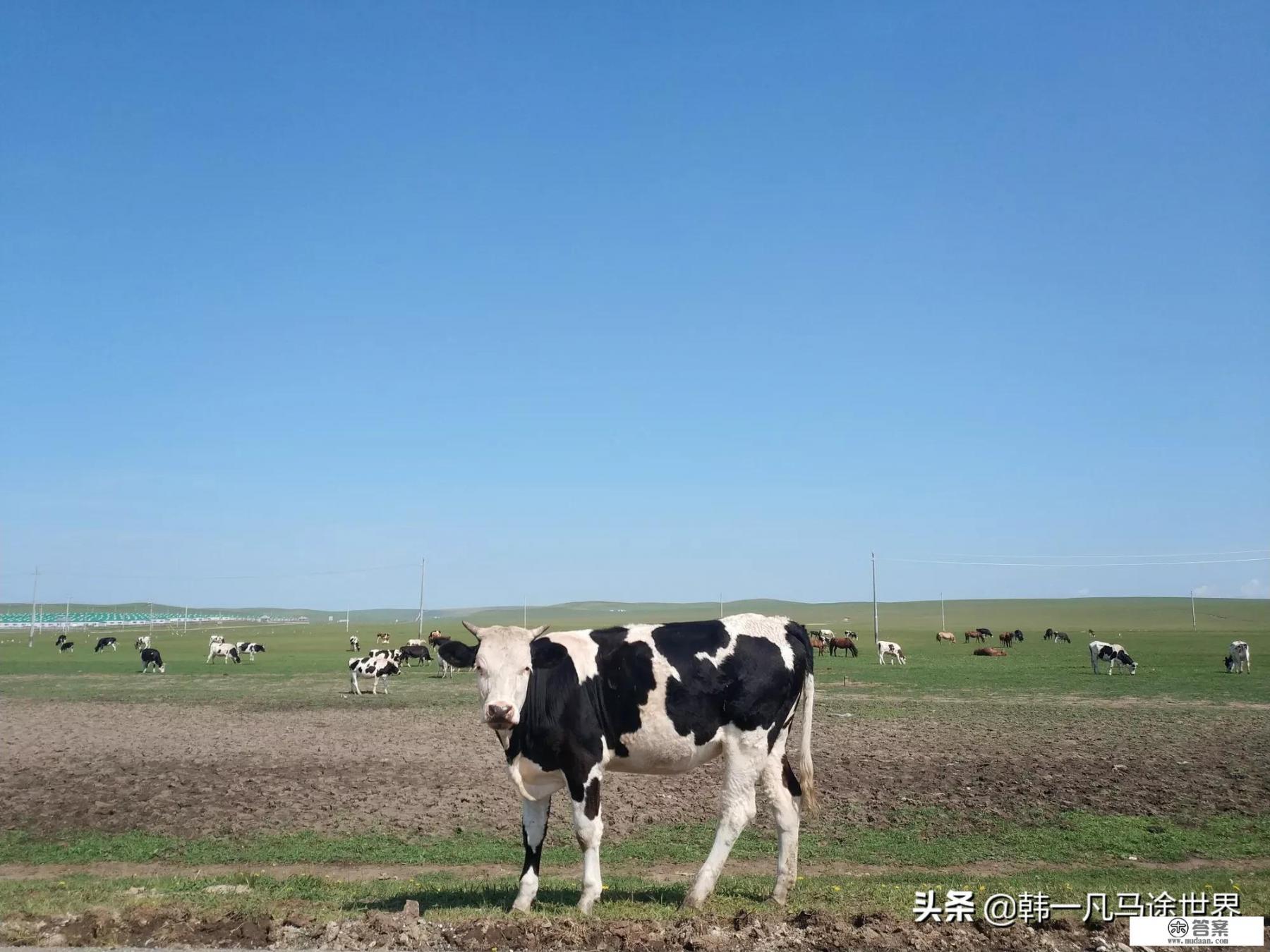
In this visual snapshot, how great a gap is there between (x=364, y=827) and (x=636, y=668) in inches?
257

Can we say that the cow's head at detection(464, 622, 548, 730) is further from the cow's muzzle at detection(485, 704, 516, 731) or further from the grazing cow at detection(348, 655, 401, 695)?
the grazing cow at detection(348, 655, 401, 695)

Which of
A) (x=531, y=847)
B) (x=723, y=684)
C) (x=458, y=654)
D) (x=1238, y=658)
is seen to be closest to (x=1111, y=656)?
(x=1238, y=658)

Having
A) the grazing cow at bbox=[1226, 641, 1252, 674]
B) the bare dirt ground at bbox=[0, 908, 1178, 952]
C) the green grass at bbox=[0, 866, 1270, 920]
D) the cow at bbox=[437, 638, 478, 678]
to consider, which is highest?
the cow at bbox=[437, 638, 478, 678]

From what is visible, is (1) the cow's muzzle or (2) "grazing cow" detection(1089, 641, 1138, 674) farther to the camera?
(2) "grazing cow" detection(1089, 641, 1138, 674)

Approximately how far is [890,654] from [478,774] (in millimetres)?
47670

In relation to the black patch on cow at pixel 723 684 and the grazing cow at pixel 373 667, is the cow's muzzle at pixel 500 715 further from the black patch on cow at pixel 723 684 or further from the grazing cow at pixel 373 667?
the grazing cow at pixel 373 667

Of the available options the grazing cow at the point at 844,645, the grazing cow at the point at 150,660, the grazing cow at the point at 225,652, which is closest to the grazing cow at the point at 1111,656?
the grazing cow at the point at 844,645

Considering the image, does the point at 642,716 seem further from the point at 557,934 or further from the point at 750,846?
the point at 750,846

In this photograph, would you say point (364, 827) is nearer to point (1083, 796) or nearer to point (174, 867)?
point (174, 867)

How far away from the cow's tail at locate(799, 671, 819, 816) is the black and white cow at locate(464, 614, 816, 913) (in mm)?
153

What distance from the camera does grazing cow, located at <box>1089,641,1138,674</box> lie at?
44.3 meters

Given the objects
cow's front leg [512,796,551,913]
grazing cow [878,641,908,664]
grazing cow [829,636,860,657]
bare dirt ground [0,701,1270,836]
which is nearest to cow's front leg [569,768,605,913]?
cow's front leg [512,796,551,913]

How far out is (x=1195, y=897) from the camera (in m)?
8.35

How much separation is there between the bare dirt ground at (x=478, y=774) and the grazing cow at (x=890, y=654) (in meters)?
Result: 29.9
